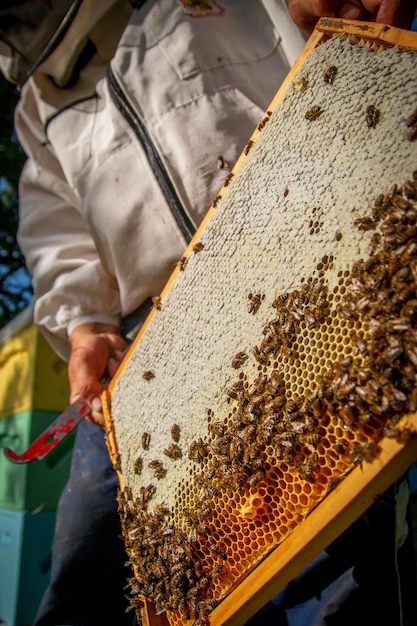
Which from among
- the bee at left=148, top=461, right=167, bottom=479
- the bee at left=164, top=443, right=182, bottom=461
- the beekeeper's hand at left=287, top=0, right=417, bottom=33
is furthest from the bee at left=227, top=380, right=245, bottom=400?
the beekeeper's hand at left=287, top=0, right=417, bottom=33

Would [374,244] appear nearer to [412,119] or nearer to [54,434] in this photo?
[412,119]

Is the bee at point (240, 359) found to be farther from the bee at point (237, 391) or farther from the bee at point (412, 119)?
the bee at point (412, 119)

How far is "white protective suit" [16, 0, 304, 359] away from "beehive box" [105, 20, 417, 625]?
17.8 inches

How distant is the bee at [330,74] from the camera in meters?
1.17

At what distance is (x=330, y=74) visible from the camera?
1170 mm

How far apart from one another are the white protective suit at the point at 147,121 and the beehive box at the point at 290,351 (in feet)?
1.48

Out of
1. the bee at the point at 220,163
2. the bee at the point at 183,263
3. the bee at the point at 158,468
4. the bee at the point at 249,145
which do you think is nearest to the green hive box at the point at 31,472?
the bee at the point at 158,468

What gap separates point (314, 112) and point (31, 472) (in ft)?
11.0

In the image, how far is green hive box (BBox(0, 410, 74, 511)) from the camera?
3422 millimetres

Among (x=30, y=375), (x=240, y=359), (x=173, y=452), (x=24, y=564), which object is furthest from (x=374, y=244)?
(x=24, y=564)

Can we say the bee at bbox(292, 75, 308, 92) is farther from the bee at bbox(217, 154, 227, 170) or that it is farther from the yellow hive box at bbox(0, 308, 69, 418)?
the yellow hive box at bbox(0, 308, 69, 418)

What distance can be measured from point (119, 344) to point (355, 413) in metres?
1.53

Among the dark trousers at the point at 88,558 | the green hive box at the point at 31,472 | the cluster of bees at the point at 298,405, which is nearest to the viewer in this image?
the cluster of bees at the point at 298,405

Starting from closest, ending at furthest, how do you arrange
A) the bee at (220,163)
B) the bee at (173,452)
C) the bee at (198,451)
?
1. the bee at (198,451)
2. the bee at (173,452)
3. the bee at (220,163)
